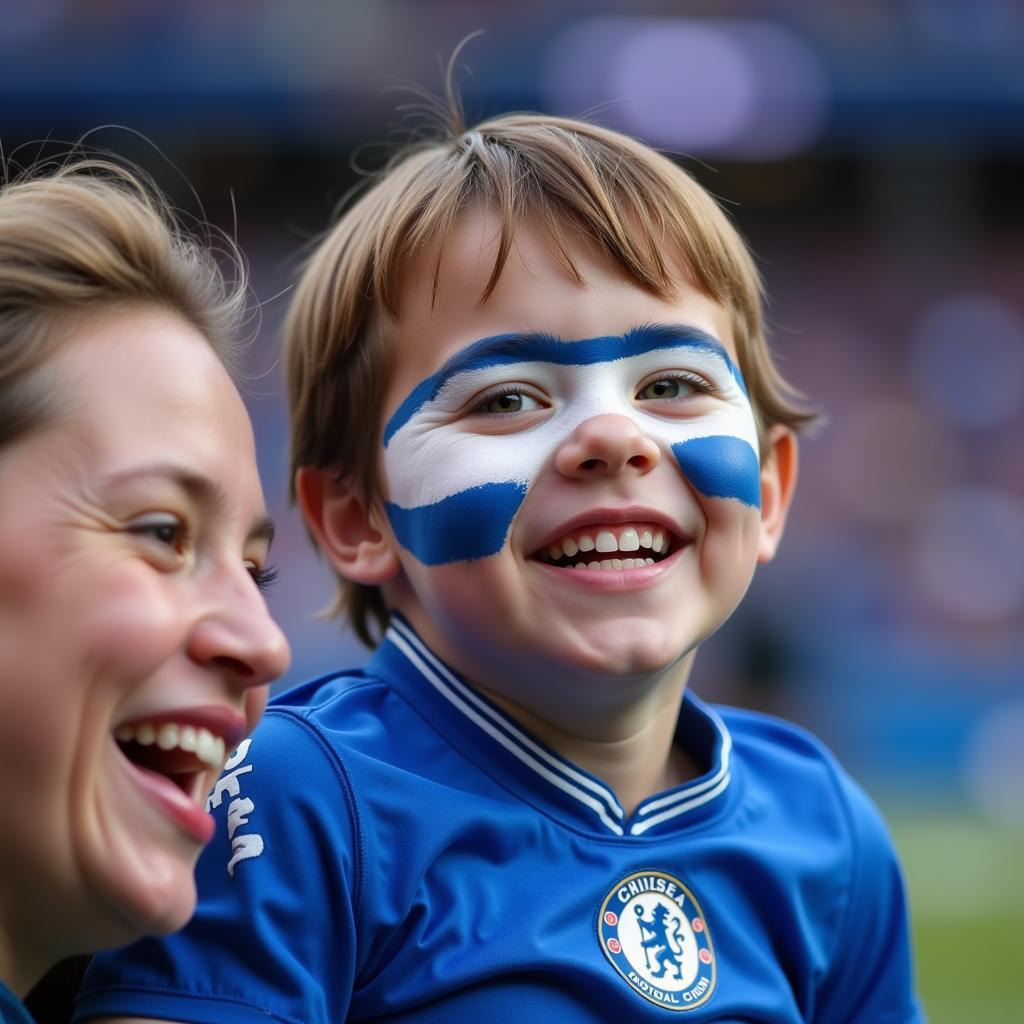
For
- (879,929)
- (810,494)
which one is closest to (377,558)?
(879,929)

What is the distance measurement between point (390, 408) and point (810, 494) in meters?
13.7

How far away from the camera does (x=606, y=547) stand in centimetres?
203

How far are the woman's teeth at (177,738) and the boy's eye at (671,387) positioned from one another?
2.64ft

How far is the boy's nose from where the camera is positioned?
1.99 metres

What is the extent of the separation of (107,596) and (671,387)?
94cm

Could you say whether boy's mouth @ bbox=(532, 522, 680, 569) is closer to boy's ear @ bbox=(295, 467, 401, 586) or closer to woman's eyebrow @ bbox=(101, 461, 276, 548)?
boy's ear @ bbox=(295, 467, 401, 586)

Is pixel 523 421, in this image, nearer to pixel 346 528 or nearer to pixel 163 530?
pixel 346 528

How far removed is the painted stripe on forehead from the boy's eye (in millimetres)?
46

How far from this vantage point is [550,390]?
6.81ft

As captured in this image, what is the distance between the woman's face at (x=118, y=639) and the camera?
4.81 feet

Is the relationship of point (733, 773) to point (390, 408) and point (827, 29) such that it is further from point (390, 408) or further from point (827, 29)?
point (827, 29)

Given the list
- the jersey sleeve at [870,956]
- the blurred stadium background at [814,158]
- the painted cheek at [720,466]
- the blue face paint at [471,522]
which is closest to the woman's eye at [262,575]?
the blue face paint at [471,522]

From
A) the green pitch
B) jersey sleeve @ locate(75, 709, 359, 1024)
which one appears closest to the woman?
jersey sleeve @ locate(75, 709, 359, 1024)

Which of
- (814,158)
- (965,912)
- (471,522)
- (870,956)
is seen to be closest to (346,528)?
(471,522)
